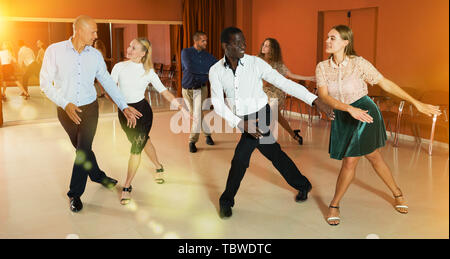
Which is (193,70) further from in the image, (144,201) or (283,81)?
(283,81)

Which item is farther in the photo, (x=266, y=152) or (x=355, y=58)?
(x=266, y=152)

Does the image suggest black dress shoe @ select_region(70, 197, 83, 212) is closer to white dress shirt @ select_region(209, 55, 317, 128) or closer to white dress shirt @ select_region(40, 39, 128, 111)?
white dress shirt @ select_region(40, 39, 128, 111)

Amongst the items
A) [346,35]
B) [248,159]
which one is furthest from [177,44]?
[346,35]

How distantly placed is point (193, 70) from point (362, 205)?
3238 millimetres

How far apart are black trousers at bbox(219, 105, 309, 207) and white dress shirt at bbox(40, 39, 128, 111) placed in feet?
3.60

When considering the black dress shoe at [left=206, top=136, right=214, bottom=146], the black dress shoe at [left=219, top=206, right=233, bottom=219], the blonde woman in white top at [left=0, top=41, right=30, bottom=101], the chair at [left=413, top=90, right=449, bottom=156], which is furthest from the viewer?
the blonde woman in white top at [left=0, top=41, right=30, bottom=101]

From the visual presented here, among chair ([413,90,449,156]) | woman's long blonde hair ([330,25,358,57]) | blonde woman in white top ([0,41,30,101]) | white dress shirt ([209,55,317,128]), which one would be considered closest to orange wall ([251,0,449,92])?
chair ([413,90,449,156])

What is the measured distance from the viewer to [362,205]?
422 cm

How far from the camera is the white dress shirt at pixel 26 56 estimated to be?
387 inches

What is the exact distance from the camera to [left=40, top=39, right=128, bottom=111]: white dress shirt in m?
3.85

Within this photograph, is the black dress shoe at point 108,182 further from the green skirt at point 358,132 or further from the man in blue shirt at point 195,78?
the green skirt at point 358,132

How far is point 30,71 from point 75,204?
7.60 meters

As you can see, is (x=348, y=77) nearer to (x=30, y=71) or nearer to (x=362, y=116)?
(x=362, y=116)
